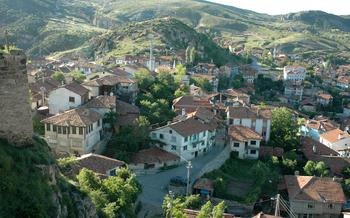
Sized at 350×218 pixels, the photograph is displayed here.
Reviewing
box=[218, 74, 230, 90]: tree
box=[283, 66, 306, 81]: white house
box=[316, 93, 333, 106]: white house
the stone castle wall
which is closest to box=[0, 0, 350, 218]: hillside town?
the stone castle wall

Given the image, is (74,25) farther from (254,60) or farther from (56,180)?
(56,180)

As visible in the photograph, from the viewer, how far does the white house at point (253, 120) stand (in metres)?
51.8

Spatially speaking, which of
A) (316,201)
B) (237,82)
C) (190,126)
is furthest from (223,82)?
(316,201)

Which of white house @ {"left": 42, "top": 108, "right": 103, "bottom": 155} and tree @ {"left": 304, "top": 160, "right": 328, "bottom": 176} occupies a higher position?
white house @ {"left": 42, "top": 108, "right": 103, "bottom": 155}

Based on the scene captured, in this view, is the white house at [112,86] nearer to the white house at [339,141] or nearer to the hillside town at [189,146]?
the hillside town at [189,146]

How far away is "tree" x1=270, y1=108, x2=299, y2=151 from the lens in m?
52.9

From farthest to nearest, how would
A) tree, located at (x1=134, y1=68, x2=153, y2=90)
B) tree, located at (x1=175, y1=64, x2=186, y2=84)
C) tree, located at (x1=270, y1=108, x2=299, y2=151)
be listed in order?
1. tree, located at (x1=175, y1=64, x2=186, y2=84)
2. tree, located at (x1=134, y1=68, x2=153, y2=90)
3. tree, located at (x1=270, y1=108, x2=299, y2=151)

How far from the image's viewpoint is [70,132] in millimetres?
38094

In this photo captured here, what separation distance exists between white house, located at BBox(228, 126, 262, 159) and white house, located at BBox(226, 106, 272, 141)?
329cm

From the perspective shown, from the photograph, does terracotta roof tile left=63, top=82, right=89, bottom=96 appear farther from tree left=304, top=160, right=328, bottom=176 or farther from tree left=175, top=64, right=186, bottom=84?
tree left=175, top=64, right=186, bottom=84

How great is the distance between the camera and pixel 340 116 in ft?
306

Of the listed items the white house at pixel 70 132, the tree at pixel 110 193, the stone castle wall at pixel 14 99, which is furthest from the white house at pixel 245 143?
the stone castle wall at pixel 14 99

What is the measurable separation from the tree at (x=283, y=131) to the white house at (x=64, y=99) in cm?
2309

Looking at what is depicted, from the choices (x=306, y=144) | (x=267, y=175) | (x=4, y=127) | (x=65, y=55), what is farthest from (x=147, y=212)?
(x=65, y=55)
